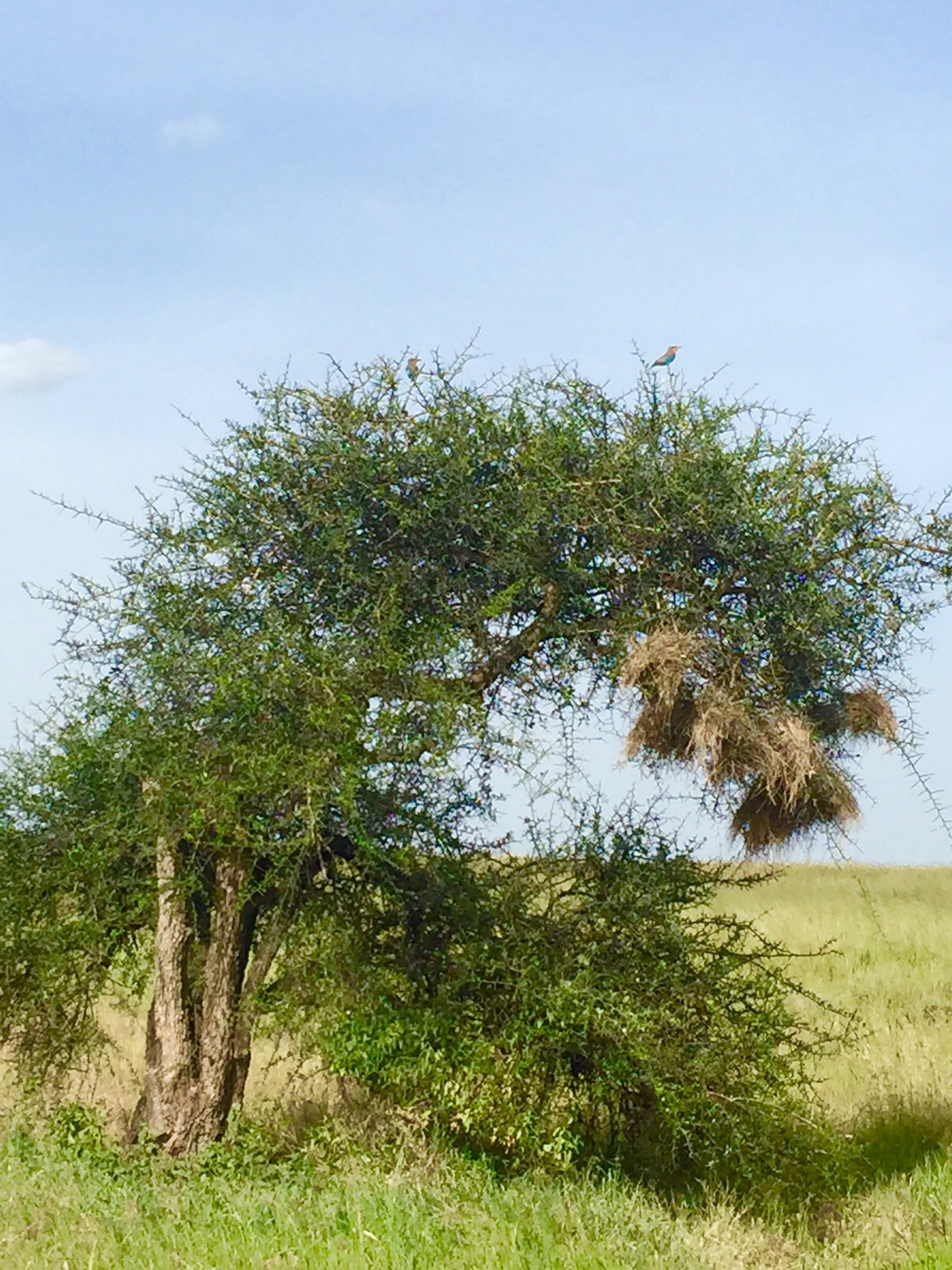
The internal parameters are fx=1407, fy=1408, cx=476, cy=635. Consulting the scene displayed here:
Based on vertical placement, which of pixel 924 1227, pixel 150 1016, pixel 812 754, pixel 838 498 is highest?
pixel 838 498

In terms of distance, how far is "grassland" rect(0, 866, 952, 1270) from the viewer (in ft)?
26.0

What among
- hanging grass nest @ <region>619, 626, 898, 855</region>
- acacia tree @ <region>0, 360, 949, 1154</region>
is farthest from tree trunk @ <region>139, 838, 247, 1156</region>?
hanging grass nest @ <region>619, 626, 898, 855</region>

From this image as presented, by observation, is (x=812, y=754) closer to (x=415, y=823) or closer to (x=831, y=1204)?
(x=415, y=823)

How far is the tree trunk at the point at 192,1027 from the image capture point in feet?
34.4

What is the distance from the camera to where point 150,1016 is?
36.2 ft

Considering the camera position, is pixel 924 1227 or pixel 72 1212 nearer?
pixel 72 1212

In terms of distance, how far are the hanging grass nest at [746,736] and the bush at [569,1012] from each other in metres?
0.71

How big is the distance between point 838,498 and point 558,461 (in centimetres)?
220

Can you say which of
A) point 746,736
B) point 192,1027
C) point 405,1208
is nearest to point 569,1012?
point 405,1208

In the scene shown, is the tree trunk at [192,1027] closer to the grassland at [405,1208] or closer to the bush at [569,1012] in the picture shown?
the grassland at [405,1208]

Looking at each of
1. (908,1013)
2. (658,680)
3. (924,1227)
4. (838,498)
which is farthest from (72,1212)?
(908,1013)

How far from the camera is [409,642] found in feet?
33.2

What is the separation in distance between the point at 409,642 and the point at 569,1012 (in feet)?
9.21

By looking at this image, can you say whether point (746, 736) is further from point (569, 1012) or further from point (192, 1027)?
point (192, 1027)
